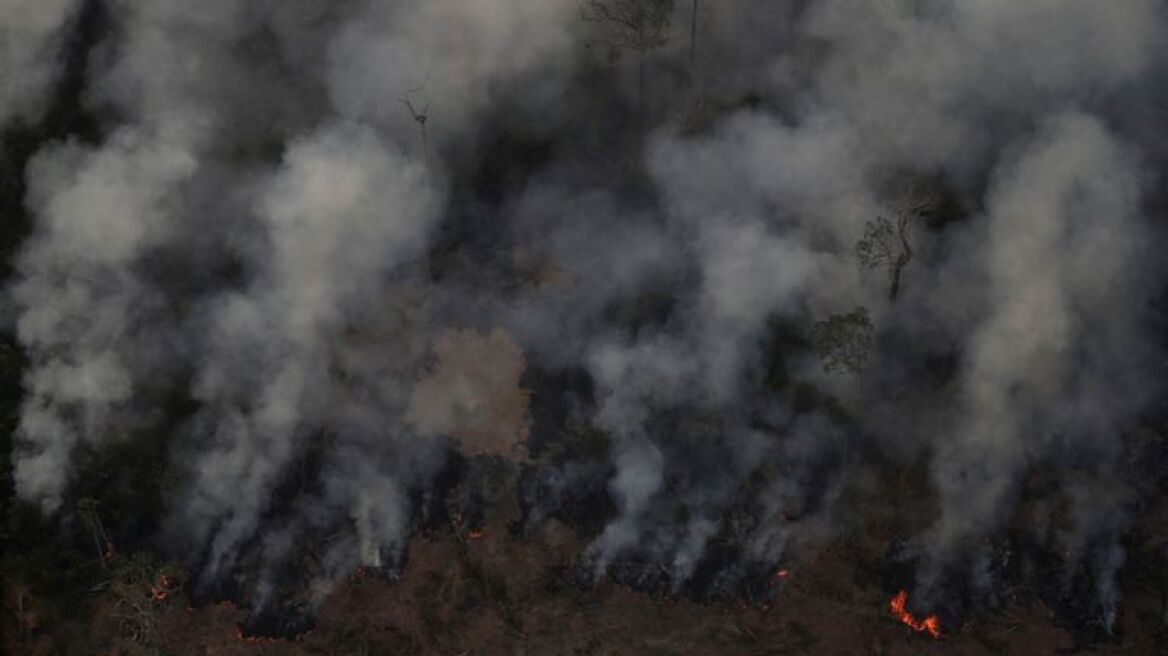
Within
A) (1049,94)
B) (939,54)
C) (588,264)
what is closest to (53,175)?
(588,264)

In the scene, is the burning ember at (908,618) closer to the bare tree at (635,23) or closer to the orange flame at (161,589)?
the bare tree at (635,23)

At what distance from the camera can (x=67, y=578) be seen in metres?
23.6

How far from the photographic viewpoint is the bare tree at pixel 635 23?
28.0 m

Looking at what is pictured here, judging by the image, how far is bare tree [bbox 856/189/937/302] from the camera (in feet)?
77.9

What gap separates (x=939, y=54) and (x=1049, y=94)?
2.97 meters

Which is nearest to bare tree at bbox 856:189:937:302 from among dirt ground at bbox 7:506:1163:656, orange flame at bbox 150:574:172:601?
dirt ground at bbox 7:506:1163:656

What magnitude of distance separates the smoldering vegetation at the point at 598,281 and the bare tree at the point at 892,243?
0.22 meters

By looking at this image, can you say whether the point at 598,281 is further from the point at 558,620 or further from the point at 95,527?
the point at 95,527

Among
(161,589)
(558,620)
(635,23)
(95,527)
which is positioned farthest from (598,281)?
(95,527)

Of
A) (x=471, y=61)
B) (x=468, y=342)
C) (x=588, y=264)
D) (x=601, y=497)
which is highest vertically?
(x=471, y=61)

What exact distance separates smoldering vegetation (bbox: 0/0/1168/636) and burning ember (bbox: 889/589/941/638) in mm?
451

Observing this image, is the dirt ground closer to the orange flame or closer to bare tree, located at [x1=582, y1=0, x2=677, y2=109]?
the orange flame

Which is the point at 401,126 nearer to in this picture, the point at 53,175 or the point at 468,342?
the point at 468,342

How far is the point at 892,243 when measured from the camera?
86.6ft
